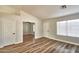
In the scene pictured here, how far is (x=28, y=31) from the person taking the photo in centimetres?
157

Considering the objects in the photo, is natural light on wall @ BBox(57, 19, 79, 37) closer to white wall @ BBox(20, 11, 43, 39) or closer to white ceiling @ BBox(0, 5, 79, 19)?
white ceiling @ BBox(0, 5, 79, 19)

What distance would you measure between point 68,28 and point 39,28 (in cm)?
53

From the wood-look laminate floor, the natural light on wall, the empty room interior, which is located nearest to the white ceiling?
the empty room interior

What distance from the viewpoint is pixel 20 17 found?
1515mm

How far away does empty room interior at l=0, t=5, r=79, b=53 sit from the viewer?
4.69 feet

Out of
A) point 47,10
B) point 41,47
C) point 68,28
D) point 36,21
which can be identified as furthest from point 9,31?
point 68,28

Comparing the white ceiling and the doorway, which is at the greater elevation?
the white ceiling

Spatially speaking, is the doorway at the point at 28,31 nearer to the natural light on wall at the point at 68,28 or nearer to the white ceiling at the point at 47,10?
the white ceiling at the point at 47,10

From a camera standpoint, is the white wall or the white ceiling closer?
the white ceiling

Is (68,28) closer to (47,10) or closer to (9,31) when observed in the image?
(47,10)

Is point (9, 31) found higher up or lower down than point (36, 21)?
lower down

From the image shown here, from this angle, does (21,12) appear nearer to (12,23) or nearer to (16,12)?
(16,12)
